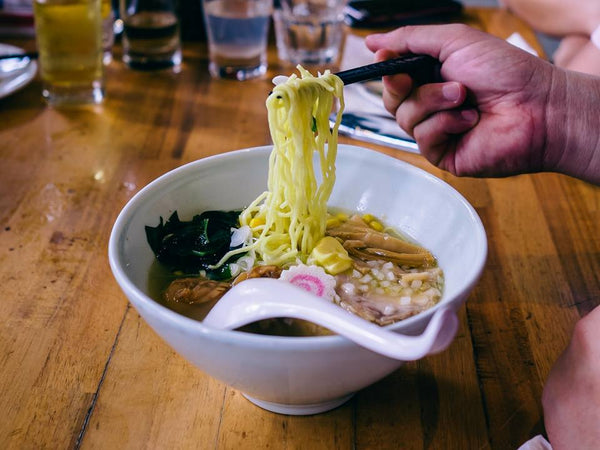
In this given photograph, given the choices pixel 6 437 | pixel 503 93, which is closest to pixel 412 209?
pixel 503 93

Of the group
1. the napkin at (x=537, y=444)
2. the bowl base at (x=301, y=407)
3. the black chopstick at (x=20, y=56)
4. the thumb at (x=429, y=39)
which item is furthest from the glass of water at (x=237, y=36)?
the napkin at (x=537, y=444)

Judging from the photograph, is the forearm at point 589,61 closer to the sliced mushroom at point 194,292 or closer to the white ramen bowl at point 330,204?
the white ramen bowl at point 330,204

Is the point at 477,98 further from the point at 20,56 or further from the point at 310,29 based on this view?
the point at 20,56

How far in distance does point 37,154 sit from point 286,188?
0.81 m

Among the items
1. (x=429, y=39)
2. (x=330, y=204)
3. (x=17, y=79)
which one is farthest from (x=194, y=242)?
(x=17, y=79)

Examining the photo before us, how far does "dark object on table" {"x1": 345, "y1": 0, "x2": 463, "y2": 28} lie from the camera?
2404mm

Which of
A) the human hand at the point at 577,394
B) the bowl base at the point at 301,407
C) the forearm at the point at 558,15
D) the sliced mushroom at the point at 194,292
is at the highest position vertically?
the human hand at the point at 577,394

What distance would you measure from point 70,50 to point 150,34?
32cm

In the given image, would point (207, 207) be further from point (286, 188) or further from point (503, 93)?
point (503, 93)

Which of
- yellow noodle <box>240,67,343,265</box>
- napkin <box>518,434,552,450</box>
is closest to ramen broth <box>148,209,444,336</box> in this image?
yellow noodle <box>240,67,343,265</box>

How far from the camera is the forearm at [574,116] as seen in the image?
1186 mm

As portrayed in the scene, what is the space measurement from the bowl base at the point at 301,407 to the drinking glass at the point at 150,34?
142 cm

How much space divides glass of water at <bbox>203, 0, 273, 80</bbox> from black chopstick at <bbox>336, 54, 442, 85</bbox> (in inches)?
32.9

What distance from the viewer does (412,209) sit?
1.15 m
